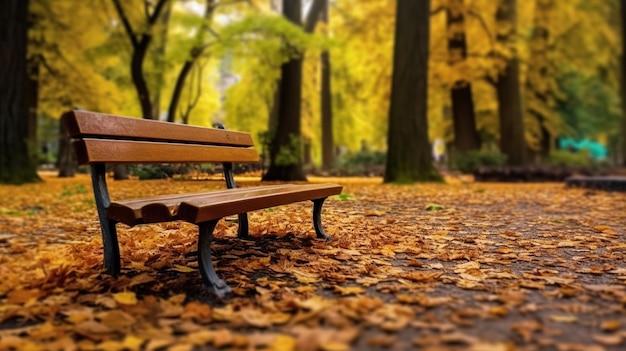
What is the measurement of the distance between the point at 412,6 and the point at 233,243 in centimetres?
859

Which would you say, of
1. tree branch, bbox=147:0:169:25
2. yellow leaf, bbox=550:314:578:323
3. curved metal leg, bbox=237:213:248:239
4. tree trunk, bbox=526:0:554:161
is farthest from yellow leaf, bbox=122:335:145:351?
tree trunk, bbox=526:0:554:161

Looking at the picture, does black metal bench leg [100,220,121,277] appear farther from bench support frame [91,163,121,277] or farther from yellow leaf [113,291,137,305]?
yellow leaf [113,291,137,305]

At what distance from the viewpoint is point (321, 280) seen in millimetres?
3029

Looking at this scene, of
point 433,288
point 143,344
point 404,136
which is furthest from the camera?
point 404,136

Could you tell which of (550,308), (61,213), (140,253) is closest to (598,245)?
(550,308)

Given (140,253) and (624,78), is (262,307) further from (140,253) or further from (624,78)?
(624,78)

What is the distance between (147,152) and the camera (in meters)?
3.08

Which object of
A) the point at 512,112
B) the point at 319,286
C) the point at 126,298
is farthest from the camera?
the point at 512,112

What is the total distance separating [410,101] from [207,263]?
8.66 meters

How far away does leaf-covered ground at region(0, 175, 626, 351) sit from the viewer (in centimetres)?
213

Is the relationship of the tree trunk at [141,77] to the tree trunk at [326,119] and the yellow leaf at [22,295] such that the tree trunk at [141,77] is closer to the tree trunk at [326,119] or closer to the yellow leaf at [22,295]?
the tree trunk at [326,119]

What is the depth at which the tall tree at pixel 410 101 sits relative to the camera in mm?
10719

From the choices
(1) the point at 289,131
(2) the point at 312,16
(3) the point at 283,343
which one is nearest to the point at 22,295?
(3) the point at 283,343

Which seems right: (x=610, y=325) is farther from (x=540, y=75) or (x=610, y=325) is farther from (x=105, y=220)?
(x=540, y=75)
